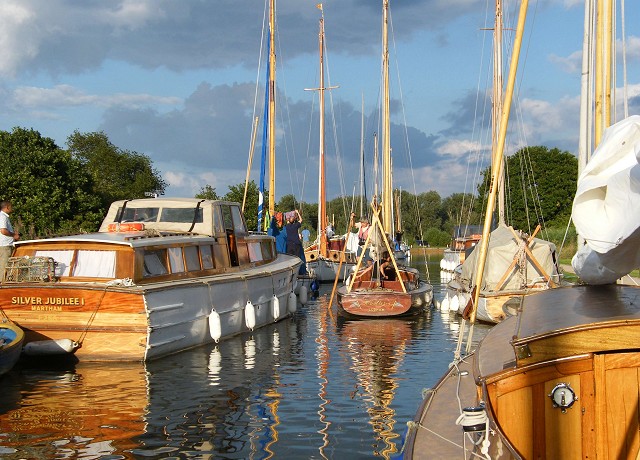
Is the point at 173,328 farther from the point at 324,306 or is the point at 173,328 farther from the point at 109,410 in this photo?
the point at 324,306

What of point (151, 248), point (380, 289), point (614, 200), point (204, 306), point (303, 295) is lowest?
point (303, 295)

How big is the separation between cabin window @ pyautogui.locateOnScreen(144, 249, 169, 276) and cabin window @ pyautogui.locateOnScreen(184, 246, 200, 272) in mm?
808

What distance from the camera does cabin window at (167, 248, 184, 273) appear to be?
14.6 m

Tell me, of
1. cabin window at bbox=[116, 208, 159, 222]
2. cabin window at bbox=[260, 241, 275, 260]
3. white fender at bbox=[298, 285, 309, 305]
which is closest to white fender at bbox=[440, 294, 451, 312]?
white fender at bbox=[298, 285, 309, 305]

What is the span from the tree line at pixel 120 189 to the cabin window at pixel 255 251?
4.73 metres

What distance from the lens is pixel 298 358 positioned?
14531 mm

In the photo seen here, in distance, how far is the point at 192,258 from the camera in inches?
609

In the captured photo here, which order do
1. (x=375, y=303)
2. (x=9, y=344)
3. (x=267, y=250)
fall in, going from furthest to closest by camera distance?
(x=267, y=250) < (x=375, y=303) < (x=9, y=344)

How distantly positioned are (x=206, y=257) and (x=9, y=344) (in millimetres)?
5131

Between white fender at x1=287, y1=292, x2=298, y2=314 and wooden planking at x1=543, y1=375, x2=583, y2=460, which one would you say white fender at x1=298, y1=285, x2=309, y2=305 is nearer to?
white fender at x1=287, y1=292, x2=298, y2=314

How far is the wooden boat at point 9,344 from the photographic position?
453 inches

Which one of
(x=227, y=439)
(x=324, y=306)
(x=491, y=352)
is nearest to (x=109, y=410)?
(x=227, y=439)

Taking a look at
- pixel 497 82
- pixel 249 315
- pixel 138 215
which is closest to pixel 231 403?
pixel 249 315

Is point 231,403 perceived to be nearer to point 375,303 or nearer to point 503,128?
point 503,128
